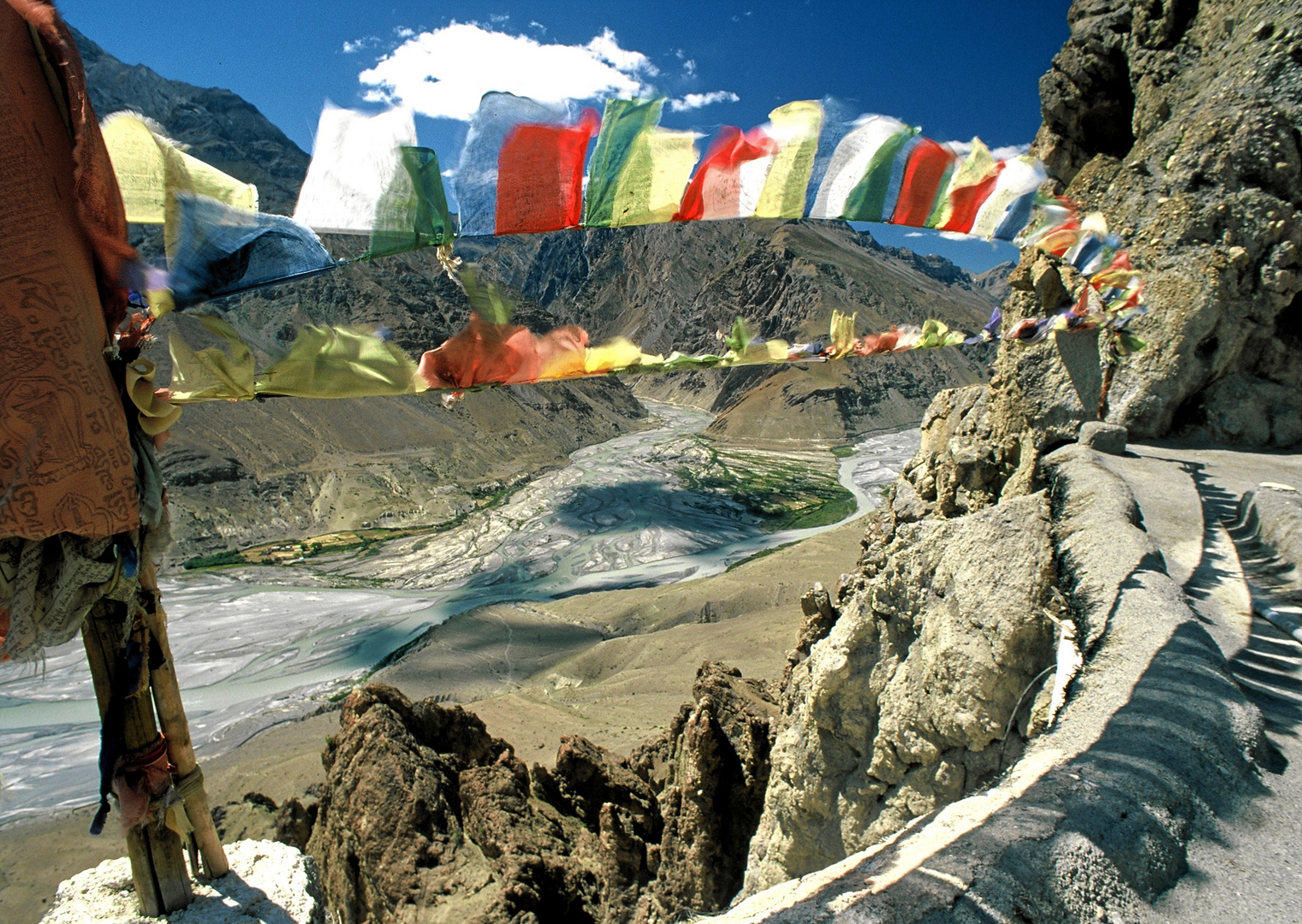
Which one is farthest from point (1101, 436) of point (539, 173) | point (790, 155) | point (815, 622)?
point (539, 173)

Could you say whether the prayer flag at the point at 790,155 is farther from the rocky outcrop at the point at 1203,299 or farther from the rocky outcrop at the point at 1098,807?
the rocky outcrop at the point at 1203,299

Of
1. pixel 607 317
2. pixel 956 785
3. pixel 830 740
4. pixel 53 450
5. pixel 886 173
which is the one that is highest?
pixel 607 317

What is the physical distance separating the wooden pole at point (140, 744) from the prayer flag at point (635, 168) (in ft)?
8.49

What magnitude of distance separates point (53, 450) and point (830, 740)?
5.01 m

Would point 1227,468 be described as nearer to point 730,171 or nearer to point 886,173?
point 886,173

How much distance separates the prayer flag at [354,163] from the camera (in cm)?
266

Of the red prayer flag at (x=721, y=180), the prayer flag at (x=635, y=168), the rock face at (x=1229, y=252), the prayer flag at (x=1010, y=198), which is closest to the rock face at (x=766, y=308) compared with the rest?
the rock face at (x=1229, y=252)

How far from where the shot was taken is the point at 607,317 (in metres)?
112

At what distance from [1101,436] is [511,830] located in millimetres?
7030

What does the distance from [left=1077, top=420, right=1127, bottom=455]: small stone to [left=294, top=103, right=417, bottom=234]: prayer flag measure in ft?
22.2

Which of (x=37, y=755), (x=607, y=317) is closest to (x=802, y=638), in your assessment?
(x=37, y=755)

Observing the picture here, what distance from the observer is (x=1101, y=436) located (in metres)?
6.77

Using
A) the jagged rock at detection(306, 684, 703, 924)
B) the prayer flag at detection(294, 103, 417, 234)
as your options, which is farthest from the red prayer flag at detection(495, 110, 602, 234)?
the jagged rock at detection(306, 684, 703, 924)

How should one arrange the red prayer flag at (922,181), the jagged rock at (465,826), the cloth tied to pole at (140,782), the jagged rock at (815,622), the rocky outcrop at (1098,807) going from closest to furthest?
the rocky outcrop at (1098,807), the cloth tied to pole at (140,782), the red prayer flag at (922,181), the jagged rock at (465,826), the jagged rock at (815,622)
